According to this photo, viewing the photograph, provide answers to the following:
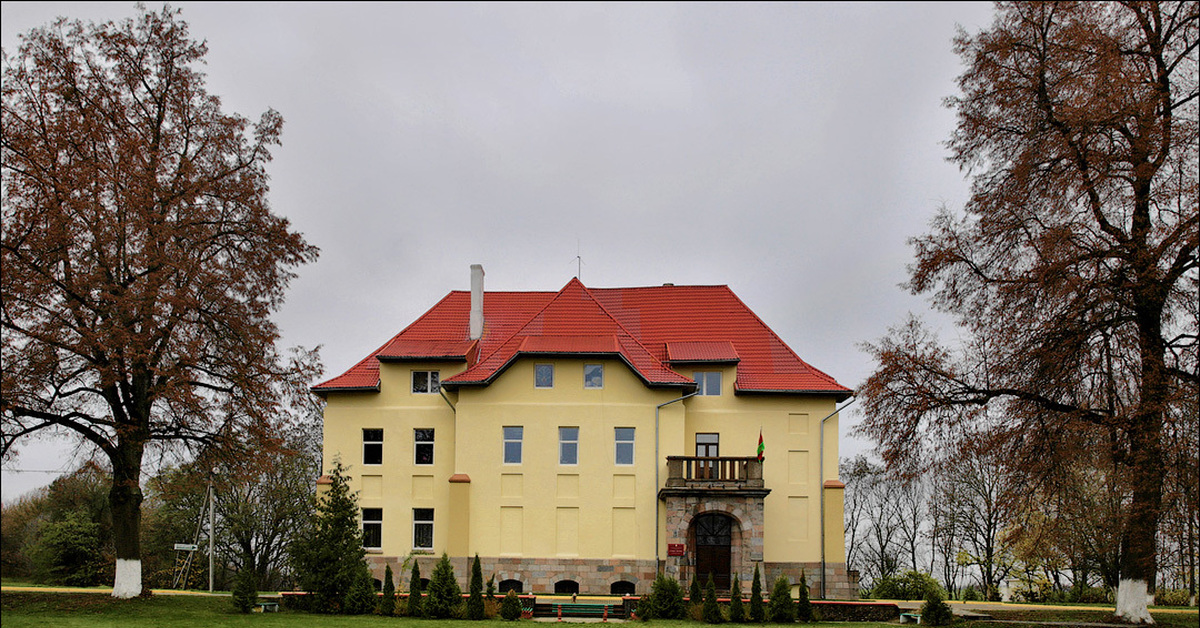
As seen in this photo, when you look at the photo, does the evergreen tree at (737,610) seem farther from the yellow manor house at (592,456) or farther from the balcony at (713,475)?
the balcony at (713,475)

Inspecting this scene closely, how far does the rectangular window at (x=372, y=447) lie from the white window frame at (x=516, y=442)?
15.3 feet

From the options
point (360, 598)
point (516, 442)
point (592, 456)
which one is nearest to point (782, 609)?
point (592, 456)

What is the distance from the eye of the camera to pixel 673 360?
35.2 m

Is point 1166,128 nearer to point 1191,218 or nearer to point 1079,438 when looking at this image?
point 1191,218

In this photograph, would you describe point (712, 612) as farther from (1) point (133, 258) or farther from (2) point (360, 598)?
(1) point (133, 258)

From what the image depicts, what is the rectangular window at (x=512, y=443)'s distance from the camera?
34.0 meters

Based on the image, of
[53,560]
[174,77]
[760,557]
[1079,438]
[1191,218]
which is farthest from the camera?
[53,560]

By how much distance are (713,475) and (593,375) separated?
5251 millimetres

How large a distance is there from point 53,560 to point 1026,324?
35688mm

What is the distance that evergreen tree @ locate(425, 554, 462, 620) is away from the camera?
26875mm

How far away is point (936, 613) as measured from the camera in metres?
25.2

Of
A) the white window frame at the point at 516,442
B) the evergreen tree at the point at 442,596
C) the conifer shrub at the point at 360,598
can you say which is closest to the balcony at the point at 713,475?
the white window frame at the point at 516,442

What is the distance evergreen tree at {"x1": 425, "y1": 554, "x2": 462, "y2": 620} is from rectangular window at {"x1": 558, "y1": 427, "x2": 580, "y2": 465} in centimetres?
731

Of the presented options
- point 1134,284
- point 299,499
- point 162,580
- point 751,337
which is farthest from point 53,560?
point 1134,284
